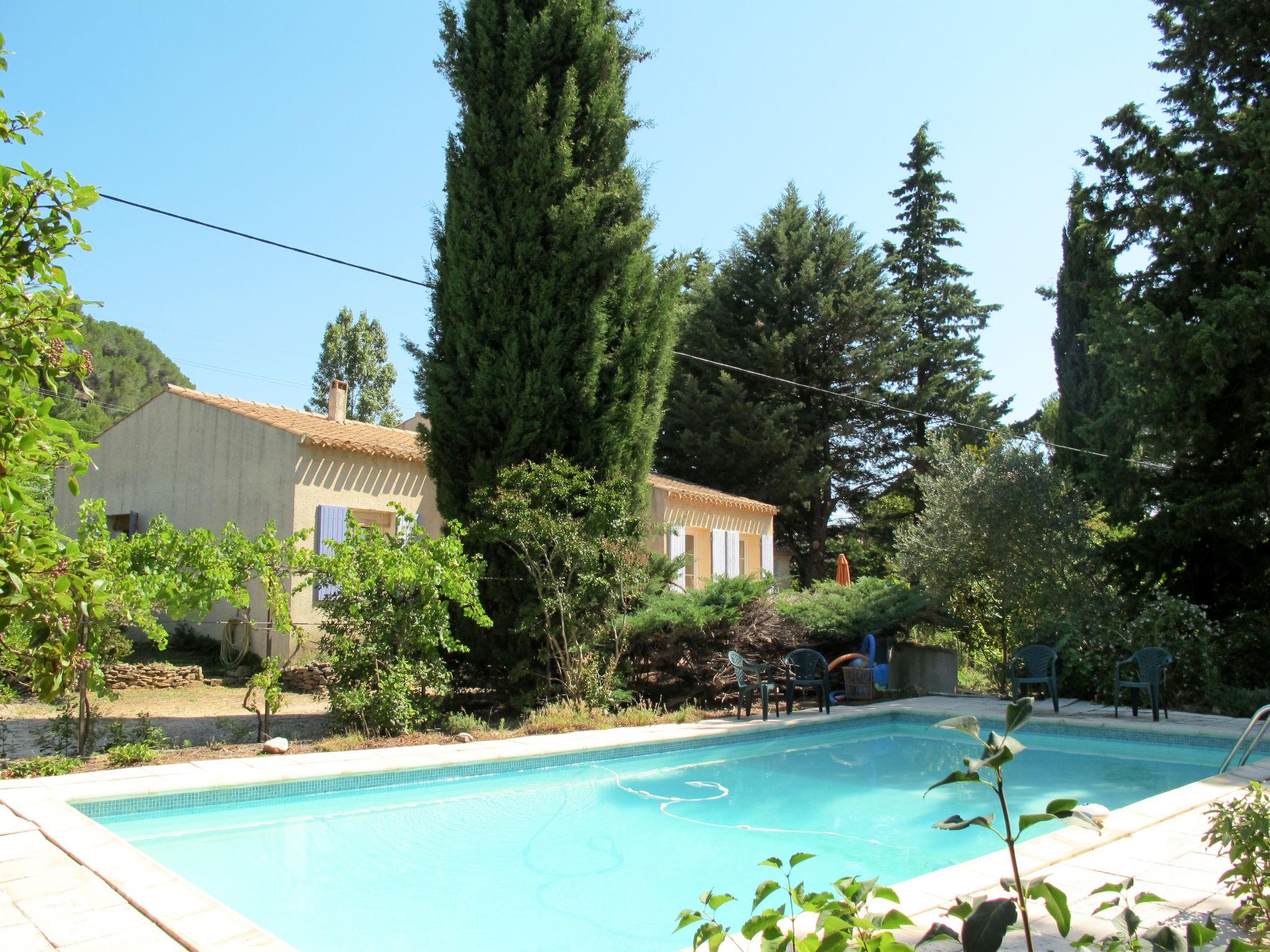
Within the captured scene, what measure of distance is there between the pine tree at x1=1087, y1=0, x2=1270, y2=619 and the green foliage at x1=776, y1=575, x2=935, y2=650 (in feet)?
10.6

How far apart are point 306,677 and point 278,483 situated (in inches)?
128

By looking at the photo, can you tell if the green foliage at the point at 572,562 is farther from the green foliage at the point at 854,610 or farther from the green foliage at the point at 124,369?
the green foliage at the point at 124,369

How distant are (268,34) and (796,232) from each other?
18513 millimetres

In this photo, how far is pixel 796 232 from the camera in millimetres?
26734

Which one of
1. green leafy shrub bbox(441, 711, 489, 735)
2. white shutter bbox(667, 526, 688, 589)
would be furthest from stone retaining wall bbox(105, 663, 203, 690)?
white shutter bbox(667, 526, 688, 589)

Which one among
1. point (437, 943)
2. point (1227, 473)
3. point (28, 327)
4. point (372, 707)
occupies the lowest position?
point (437, 943)

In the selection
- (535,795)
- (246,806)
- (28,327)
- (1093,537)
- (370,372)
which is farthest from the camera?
(370,372)

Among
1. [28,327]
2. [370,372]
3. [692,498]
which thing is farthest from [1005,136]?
[370,372]

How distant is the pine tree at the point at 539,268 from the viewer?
36.9 feet

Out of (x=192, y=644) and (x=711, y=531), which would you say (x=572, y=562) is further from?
(x=711, y=531)

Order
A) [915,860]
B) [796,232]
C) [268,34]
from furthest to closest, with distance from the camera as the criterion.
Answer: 1. [796,232]
2. [268,34]
3. [915,860]

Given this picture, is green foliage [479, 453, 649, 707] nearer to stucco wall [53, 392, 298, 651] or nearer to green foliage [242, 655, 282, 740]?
green foliage [242, 655, 282, 740]

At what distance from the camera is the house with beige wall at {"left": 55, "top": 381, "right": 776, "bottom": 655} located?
565 inches

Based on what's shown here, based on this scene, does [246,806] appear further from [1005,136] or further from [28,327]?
[1005,136]
